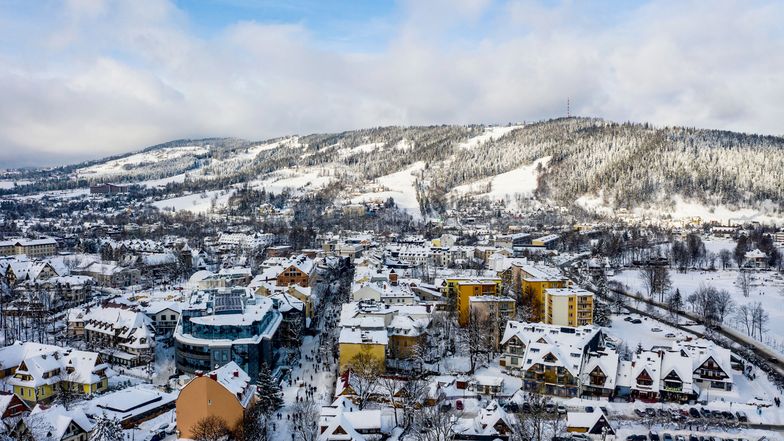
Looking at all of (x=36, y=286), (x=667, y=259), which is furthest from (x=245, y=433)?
(x=667, y=259)

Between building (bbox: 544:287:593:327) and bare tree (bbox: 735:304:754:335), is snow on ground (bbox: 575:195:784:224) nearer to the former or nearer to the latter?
bare tree (bbox: 735:304:754:335)

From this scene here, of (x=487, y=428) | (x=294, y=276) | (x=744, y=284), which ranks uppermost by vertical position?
(x=294, y=276)

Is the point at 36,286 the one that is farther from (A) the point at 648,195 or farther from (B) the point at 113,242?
(A) the point at 648,195

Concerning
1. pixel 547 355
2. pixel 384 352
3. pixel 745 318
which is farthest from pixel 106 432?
pixel 745 318

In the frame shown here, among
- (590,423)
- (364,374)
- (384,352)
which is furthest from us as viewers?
(384,352)

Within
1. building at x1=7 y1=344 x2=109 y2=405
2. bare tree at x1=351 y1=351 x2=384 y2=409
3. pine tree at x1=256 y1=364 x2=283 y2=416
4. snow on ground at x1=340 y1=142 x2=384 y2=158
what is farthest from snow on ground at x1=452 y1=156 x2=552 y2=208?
building at x1=7 y1=344 x2=109 y2=405

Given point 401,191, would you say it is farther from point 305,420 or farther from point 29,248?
point 305,420

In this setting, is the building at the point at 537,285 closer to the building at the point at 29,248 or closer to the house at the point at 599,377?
the house at the point at 599,377
